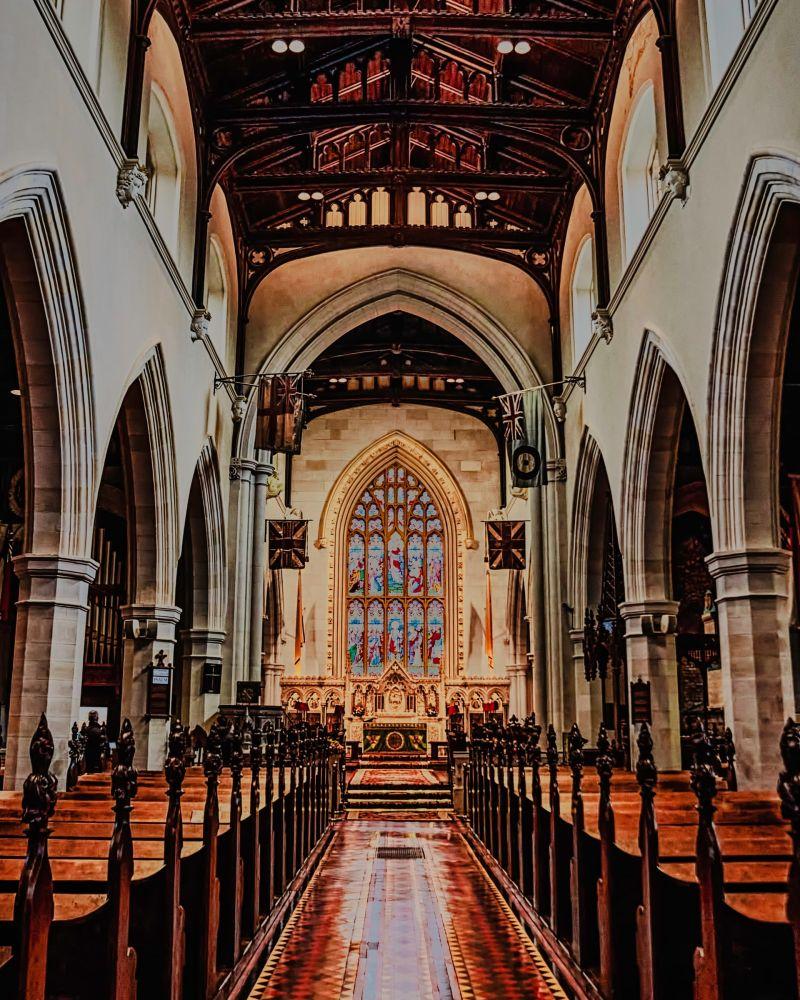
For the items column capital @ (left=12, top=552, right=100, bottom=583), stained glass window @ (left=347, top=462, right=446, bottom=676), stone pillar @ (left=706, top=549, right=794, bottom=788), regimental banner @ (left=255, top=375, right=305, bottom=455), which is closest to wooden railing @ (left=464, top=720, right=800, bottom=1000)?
stone pillar @ (left=706, top=549, right=794, bottom=788)

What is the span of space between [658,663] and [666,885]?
364 inches

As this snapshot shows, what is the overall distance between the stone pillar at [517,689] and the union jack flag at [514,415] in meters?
9.52

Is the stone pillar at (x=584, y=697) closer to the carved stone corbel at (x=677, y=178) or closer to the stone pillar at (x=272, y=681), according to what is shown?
the carved stone corbel at (x=677, y=178)

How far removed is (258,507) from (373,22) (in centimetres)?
848

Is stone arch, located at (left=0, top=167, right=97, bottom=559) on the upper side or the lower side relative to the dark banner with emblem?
lower

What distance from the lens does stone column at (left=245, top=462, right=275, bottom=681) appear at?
57.2ft

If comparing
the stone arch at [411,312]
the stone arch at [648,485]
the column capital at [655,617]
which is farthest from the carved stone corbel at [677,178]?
the stone arch at [411,312]

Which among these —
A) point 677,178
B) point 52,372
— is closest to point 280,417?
point 52,372

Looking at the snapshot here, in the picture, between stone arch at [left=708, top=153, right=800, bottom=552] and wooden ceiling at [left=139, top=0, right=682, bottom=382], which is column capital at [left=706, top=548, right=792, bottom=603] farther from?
wooden ceiling at [left=139, top=0, right=682, bottom=382]

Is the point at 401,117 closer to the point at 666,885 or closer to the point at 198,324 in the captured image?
the point at 198,324

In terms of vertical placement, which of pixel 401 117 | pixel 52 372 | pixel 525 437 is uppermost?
pixel 401 117

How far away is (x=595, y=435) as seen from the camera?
15.2 meters

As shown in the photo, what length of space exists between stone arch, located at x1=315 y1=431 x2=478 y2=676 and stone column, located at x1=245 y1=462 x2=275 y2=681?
9078 millimetres

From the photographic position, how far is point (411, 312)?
64.1 ft
